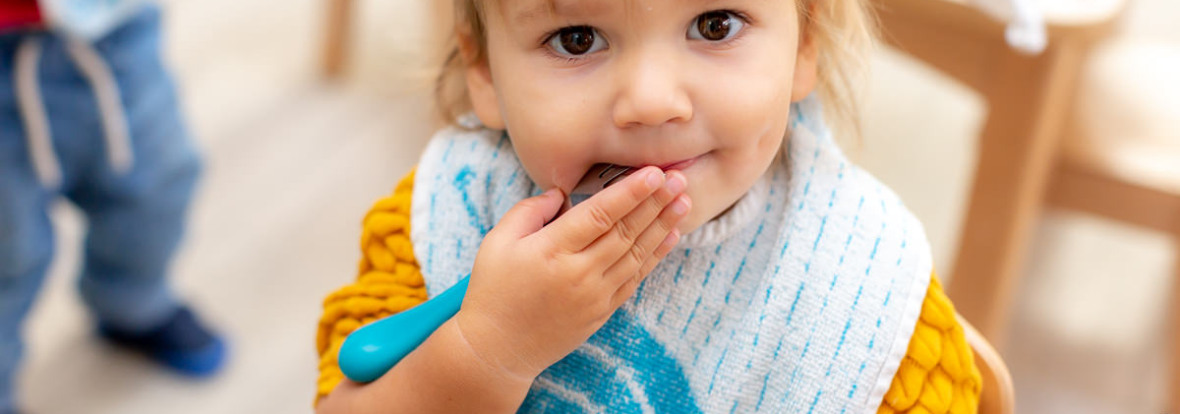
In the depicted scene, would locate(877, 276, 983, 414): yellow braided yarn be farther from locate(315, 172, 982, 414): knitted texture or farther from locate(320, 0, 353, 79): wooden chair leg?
locate(320, 0, 353, 79): wooden chair leg

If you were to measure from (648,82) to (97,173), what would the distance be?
92 centimetres

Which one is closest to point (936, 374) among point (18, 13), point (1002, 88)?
point (1002, 88)

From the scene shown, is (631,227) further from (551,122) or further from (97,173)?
(97,173)

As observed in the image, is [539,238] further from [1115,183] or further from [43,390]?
[43,390]

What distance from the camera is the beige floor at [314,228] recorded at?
1.53 meters

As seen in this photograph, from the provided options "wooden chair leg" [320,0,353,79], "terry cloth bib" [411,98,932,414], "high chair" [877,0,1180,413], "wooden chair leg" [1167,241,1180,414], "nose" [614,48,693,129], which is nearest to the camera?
"nose" [614,48,693,129]

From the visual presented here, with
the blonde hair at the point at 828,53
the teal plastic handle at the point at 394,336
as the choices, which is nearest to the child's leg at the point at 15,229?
the blonde hair at the point at 828,53

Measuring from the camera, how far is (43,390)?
1.52m

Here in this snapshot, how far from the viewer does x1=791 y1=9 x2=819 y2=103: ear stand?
0.68 meters

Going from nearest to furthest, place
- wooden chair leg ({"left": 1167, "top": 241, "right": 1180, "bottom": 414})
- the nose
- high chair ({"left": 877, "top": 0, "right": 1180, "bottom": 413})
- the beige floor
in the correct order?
the nose < high chair ({"left": 877, "top": 0, "right": 1180, "bottom": 413}) < wooden chair leg ({"left": 1167, "top": 241, "right": 1180, "bottom": 414}) < the beige floor

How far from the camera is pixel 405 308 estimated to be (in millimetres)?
726

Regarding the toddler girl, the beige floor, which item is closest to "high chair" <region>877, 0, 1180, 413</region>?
the beige floor

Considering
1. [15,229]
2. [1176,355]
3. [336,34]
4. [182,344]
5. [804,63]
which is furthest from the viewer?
[336,34]

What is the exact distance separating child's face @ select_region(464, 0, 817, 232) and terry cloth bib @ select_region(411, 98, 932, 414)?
96 mm
